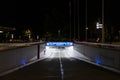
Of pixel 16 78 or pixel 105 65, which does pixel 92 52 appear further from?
pixel 16 78

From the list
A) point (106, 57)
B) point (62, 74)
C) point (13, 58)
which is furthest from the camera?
point (106, 57)

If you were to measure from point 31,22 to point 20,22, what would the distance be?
394 inches

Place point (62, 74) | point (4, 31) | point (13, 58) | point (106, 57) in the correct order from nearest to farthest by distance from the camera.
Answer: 1. point (62, 74)
2. point (13, 58)
3. point (106, 57)
4. point (4, 31)

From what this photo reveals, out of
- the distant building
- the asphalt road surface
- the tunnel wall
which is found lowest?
the asphalt road surface

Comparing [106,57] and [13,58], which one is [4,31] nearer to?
[13,58]

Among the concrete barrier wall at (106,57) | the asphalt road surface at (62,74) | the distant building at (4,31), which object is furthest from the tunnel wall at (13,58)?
the distant building at (4,31)

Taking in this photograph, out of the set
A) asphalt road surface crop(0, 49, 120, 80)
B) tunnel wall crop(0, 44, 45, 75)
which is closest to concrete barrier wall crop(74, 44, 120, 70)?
asphalt road surface crop(0, 49, 120, 80)

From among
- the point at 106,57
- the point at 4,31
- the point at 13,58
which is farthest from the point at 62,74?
the point at 4,31

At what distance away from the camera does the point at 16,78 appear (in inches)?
635

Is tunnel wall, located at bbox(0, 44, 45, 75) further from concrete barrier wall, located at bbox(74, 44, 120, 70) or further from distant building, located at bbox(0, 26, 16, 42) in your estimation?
distant building, located at bbox(0, 26, 16, 42)

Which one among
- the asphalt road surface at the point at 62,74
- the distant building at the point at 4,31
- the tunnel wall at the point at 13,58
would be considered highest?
the distant building at the point at 4,31

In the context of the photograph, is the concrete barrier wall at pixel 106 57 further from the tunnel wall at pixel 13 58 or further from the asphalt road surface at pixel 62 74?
the tunnel wall at pixel 13 58

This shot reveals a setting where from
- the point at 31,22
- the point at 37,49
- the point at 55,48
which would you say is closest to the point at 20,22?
the point at 31,22

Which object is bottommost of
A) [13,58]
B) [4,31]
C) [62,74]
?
[62,74]
